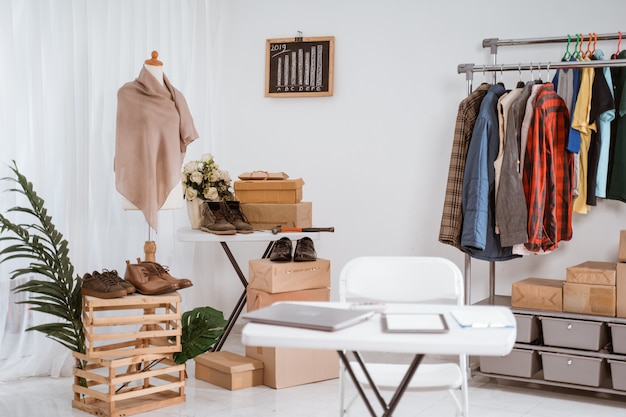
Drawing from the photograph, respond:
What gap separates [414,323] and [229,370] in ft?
7.19

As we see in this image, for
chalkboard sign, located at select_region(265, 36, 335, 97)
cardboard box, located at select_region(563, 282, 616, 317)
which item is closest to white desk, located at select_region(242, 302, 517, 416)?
cardboard box, located at select_region(563, 282, 616, 317)

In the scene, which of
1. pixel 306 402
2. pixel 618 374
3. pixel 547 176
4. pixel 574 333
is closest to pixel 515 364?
pixel 574 333

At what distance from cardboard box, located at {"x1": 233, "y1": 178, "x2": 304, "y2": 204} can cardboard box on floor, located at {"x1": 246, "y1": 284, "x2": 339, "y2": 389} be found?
1.77 feet

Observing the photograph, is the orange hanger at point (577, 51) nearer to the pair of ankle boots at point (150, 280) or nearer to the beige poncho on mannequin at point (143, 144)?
the beige poncho on mannequin at point (143, 144)

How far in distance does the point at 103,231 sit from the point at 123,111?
75 cm

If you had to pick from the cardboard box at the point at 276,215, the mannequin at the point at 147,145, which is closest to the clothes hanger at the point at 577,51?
the cardboard box at the point at 276,215

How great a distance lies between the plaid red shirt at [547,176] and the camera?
3.74m

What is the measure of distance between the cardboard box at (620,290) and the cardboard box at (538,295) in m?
0.26

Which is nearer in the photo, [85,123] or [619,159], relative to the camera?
[619,159]

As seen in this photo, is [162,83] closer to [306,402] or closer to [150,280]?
[150,280]

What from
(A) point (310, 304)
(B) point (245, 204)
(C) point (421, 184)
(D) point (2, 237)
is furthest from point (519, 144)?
(D) point (2, 237)

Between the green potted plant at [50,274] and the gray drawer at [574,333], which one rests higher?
the green potted plant at [50,274]

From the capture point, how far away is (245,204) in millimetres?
4285

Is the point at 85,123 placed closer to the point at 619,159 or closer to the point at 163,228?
the point at 163,228
